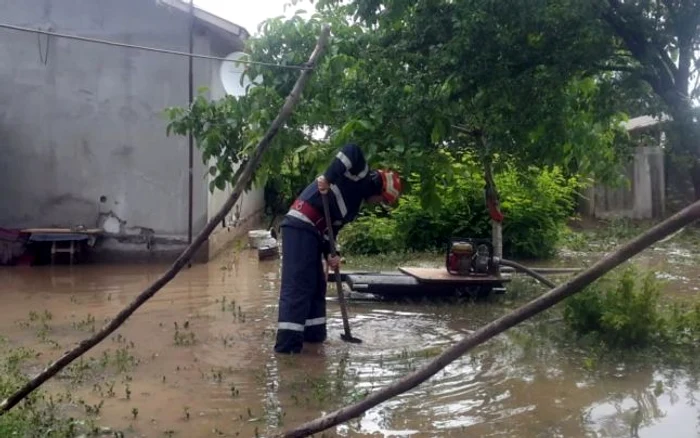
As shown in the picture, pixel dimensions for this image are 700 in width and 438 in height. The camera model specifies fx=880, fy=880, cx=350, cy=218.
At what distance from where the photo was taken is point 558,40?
6.55 m

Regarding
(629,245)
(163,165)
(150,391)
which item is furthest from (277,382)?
(163,165)

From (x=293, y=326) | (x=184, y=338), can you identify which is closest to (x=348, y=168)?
(x=293, y=326)

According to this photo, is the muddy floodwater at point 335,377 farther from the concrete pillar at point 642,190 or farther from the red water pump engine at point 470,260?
the concrete pillar at point 642,190

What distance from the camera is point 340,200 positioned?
26.1 ft

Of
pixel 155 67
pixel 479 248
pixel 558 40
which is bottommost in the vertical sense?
pixel 479 248

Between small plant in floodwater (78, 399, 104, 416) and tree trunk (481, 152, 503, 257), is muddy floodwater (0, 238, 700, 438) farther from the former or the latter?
tree trunk (481, 152, 503, 257)

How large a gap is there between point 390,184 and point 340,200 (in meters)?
0.48

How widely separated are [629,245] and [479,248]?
690cm

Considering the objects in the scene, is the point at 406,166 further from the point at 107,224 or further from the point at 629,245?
the point at 107,224

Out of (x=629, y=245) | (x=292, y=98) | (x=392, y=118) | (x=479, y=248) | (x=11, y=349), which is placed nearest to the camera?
(x=629, y=245)

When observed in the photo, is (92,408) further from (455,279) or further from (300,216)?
(455,279)

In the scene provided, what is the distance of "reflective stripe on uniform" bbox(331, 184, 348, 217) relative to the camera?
7879 millimetres

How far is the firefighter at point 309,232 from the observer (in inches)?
309

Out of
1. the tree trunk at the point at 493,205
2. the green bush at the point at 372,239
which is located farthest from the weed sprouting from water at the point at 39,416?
the green bush at the point at 372,239
